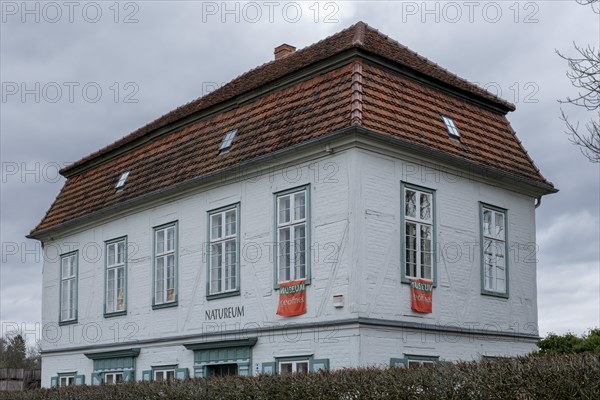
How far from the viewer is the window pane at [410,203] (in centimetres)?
1956

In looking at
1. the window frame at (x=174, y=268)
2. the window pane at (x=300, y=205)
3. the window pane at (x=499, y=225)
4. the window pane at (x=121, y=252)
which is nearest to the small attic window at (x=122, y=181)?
the window pane at (x=121, y=252)

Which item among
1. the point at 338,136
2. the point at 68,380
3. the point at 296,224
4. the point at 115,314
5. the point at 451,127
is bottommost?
the point at 68,380

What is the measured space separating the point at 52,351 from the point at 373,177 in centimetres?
1446

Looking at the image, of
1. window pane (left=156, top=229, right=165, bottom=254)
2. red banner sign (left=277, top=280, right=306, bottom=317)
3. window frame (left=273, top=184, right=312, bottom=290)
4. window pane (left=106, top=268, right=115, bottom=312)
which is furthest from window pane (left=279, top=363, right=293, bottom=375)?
window pane (left=106, top=268, right=115, bottom=312)

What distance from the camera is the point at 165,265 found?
23.9 metres

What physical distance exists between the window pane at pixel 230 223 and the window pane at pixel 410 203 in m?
4.25

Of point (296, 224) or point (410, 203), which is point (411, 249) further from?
point (296, 224)

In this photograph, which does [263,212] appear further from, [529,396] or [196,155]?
[529,396]

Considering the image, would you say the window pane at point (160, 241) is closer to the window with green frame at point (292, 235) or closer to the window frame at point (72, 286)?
the window frame at point (72, 286)

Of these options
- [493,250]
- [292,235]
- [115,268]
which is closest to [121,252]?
[115,268]

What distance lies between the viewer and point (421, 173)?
1991 cm

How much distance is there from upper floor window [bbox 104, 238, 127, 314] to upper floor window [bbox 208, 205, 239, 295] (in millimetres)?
4392

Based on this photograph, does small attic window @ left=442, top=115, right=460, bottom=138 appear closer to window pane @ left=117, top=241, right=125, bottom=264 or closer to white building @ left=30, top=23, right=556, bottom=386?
white building @ left=30, top=23, right=556, bottom=386

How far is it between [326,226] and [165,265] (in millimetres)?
6592
